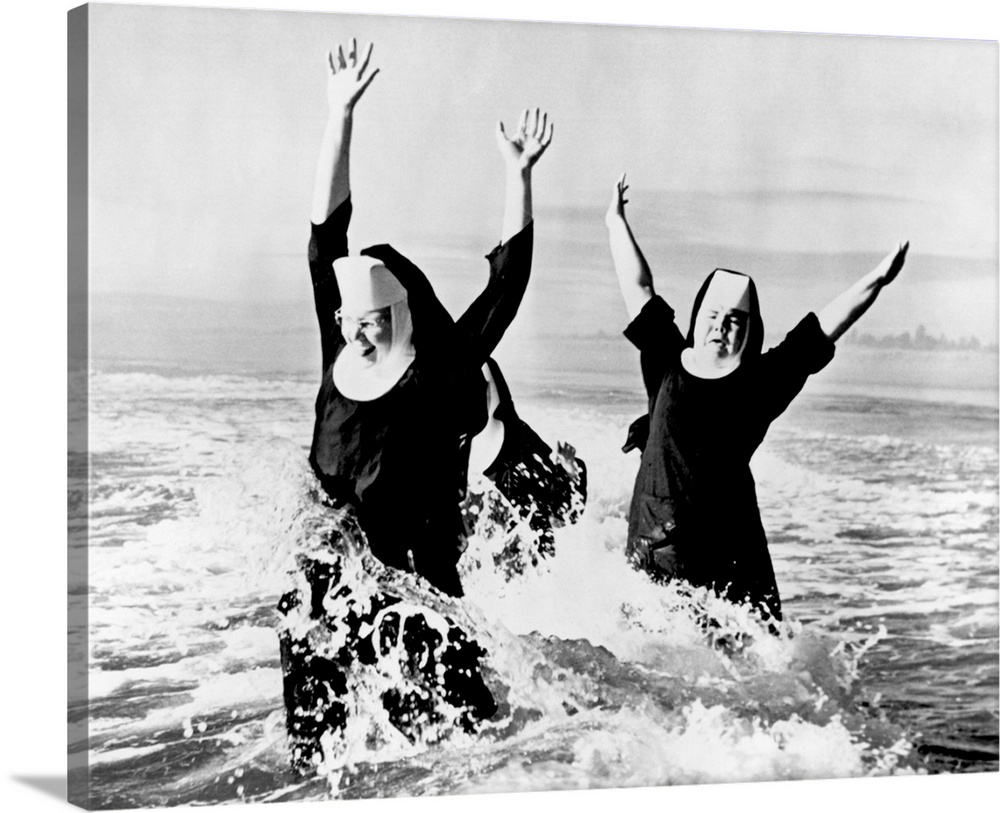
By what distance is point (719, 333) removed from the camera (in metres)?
6.16

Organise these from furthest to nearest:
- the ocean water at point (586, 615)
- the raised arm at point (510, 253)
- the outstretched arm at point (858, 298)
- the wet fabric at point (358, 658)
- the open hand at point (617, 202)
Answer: the outstretched arm at point (858, 298), the open hand at point (617, 202), the raised arm at point (510, 253), the wet fabric at point (358, 658), the ocean water at point (586, 615)

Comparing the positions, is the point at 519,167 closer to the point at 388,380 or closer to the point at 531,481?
the point at 388,380

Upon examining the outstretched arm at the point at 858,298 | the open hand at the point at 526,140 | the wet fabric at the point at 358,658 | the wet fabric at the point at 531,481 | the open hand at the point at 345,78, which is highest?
the open hand at the point at 345,78

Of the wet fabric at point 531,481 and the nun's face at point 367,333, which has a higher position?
the nun's face at point 367,333

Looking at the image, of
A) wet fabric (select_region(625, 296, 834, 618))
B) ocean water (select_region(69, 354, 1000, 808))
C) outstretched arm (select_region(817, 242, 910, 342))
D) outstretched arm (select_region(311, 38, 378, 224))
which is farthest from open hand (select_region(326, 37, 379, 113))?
outstretched arm (select_region(817, 242, 910, 342))

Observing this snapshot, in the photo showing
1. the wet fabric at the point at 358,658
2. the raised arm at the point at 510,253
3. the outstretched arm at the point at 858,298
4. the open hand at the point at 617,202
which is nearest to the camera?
the wet fabric at the point at 358,658

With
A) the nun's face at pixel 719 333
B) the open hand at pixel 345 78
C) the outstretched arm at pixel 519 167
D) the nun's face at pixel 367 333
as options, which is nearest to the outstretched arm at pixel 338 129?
the open hand at pixel 345 78

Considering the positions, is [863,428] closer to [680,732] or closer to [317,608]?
[680,732]

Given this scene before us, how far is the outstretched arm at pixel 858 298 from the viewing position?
626 centimetres

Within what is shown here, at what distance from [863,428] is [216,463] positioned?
2077 mm

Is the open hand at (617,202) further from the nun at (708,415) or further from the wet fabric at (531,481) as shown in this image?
the wet fabric at (531,481)

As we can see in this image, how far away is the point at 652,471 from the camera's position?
609cm

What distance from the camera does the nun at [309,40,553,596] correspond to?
227 inches

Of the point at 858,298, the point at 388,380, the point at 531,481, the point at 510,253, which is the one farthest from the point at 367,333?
the point at 858,298
